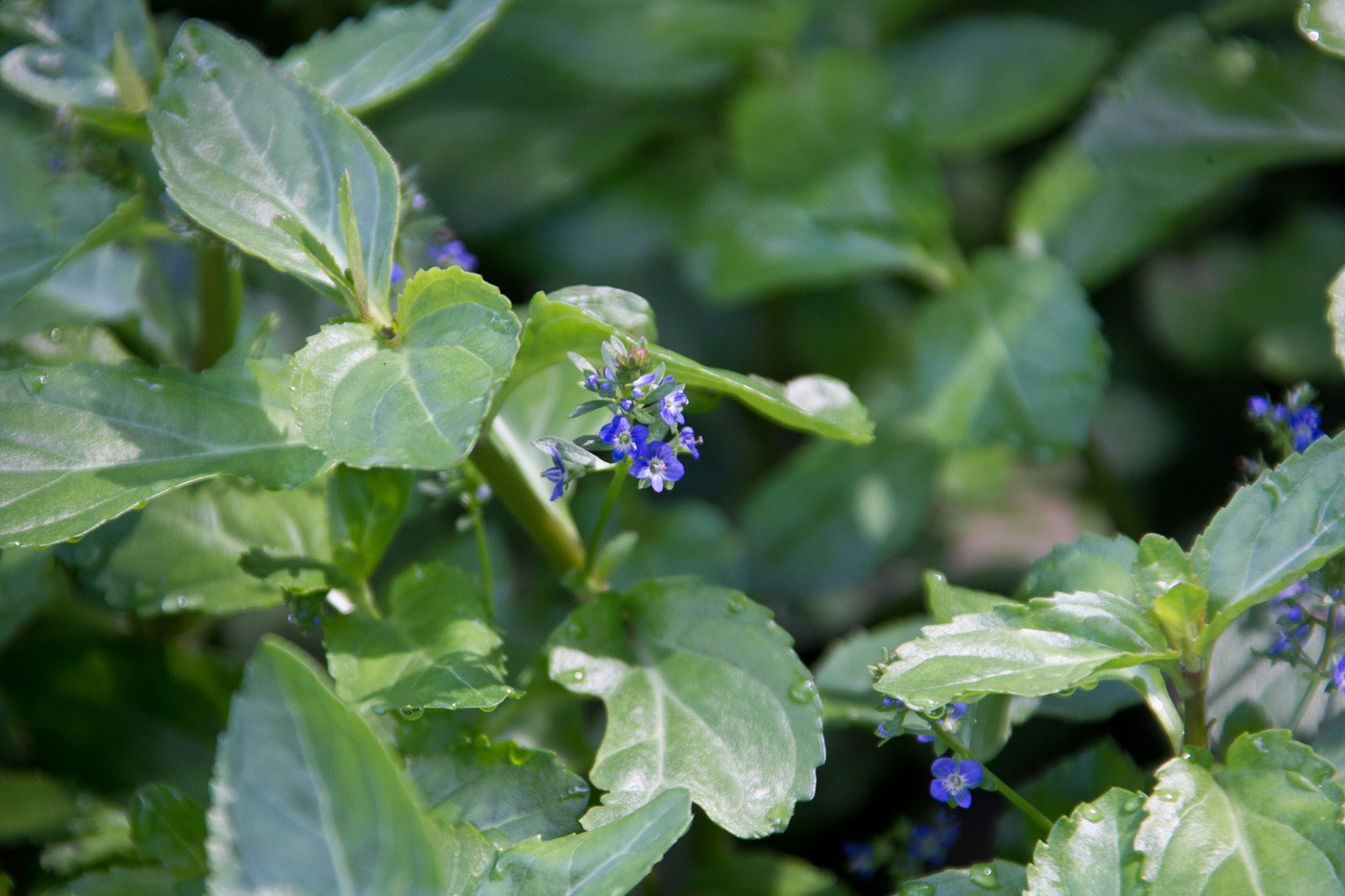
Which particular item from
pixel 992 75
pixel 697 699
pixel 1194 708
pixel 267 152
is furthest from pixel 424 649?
pixel 992 75

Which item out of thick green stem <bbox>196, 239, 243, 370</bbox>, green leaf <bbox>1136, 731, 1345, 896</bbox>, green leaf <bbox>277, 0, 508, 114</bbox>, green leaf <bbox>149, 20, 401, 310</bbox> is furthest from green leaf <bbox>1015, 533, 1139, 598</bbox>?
thick green stem <bbox>196, 239, 243, 370</bbox>

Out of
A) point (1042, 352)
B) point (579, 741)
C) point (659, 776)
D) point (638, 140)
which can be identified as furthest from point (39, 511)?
point (638, 140)

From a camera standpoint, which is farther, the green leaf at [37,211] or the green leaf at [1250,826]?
the green leaf at [37,211]

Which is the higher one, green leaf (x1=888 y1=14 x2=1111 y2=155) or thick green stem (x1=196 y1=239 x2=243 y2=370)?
green leaf (x1=888 y1=14 x2=1111 y2=155)

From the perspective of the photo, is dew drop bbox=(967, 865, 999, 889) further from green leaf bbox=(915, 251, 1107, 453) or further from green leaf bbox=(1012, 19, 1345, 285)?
green leaf bbox=(1012, 19, 1345, 285)

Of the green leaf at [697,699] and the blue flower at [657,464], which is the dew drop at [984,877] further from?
the blue flower at [657,464]

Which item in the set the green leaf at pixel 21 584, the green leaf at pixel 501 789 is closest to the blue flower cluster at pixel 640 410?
the green leaf at pixel 501 789

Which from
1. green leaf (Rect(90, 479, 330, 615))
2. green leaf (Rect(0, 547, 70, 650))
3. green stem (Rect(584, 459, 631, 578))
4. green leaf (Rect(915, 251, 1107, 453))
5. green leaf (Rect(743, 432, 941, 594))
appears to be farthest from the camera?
green leaf (Rect(743, 432, 941, 594))

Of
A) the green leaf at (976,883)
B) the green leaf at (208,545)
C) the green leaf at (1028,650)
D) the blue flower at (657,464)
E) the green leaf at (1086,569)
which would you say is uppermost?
the blue flower at (657,464)
